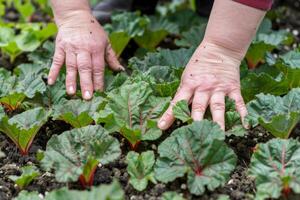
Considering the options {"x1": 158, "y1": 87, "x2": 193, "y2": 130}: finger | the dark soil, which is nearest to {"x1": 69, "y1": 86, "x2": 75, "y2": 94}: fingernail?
the dark soil

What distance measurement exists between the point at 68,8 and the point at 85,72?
31cm

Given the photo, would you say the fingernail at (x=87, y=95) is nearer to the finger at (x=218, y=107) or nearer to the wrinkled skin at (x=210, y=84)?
the wrinkled skin at (x=210, y=84)

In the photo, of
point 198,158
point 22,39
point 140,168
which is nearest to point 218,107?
point 198,158

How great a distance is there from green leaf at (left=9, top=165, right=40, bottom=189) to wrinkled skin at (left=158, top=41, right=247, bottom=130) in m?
0.45

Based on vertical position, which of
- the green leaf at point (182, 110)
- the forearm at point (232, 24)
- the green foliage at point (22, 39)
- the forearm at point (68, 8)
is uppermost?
the forearm at point (232, 24)

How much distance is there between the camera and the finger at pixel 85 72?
2240 millimetres

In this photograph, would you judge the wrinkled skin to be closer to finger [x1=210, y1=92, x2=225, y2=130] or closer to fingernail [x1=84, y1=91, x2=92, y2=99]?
finger [x1=210, y1=92, x2=225, y2=130]

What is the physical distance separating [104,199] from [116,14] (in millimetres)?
1768

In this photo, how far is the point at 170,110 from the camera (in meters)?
2.01

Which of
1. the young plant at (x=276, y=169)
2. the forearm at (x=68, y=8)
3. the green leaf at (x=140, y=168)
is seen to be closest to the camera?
the young plant at (x=276, y=169)

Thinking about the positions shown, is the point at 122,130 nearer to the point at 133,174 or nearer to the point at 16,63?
the point at 133,174

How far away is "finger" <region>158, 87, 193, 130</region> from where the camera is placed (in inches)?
79.0

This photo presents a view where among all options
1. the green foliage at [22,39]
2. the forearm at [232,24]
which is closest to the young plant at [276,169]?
the forearm at [232,24]

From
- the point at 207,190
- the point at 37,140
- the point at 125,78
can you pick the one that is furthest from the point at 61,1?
the point at 207,190
